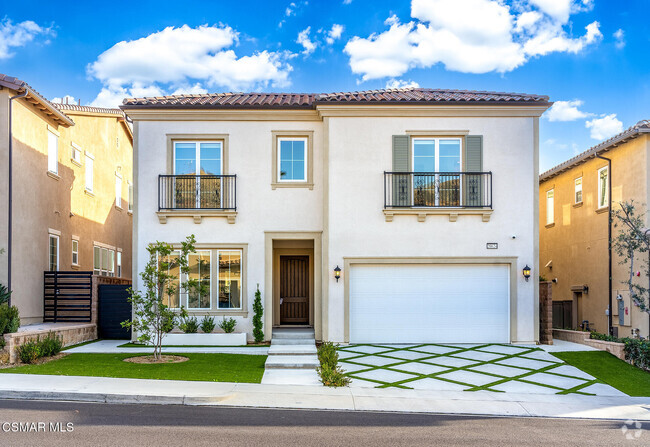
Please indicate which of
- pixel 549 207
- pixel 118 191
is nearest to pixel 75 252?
pixel 118 191

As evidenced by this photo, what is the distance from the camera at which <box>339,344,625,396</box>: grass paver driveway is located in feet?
40.4

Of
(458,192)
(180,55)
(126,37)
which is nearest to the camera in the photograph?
(458,192)

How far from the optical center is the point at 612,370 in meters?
14.0

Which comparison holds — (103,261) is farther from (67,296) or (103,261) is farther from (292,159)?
(292,159)

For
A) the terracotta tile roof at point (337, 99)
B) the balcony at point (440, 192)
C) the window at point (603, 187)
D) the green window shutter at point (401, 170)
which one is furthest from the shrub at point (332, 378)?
the window at point (603, 187)

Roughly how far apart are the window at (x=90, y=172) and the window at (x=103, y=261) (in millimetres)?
2195

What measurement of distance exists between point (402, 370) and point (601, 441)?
5700 millimetres

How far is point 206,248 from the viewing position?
1731 cm

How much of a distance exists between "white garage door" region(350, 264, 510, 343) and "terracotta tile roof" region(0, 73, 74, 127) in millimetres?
9917

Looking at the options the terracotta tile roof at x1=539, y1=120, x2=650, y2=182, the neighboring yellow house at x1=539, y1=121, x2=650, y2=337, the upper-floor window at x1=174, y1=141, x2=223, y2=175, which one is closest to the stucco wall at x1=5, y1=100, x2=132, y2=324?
the upper-floor window at x1=174, y1=141, x2=223, y2=175

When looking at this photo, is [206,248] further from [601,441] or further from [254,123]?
[601,441]

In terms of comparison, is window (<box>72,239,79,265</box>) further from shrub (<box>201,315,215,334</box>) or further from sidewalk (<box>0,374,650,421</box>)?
sidewalk (<box>0,374,650,421</box>)

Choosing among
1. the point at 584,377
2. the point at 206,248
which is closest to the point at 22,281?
the point at 206,248

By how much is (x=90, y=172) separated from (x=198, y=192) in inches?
287
